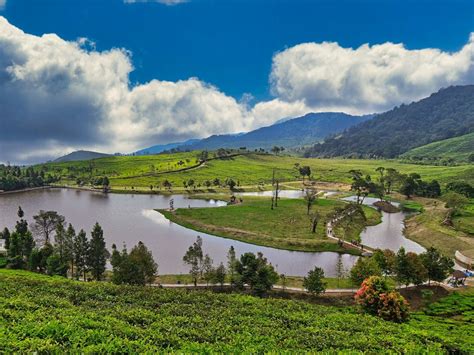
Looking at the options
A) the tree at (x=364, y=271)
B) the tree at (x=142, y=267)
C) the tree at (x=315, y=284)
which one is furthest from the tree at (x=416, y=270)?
the tree at (x=142, y=267)

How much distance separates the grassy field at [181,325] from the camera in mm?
25109

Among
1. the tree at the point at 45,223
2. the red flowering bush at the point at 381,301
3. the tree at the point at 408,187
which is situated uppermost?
the tree at the point at 408,187

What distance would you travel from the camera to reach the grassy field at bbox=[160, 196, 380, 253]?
8706 centimetres

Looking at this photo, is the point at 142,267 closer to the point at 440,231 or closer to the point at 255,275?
the point at 255,275

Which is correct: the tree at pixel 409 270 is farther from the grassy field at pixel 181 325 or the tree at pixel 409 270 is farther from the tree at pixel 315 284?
the tree at pixel 315 284

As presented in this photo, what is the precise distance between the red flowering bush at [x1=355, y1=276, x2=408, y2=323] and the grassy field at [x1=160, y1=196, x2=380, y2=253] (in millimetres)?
34870

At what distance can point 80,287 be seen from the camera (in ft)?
142

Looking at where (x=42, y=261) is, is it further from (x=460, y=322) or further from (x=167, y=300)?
(x=460, y=322)

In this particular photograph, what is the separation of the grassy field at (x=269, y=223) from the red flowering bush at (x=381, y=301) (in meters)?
34.9

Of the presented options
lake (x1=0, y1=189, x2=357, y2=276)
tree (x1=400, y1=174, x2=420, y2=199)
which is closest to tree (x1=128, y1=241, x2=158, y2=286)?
lake (x1=0, y1=189, x2=357, y2=276)

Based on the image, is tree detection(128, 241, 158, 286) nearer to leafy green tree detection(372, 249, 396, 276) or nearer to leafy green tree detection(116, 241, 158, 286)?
leafy green tree detection(116, 241, 158, 286)

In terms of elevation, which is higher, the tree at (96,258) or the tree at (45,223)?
the tree at (45,223)

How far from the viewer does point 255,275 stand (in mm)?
56438

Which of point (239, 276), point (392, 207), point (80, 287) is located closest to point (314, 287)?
point (239, 276)
